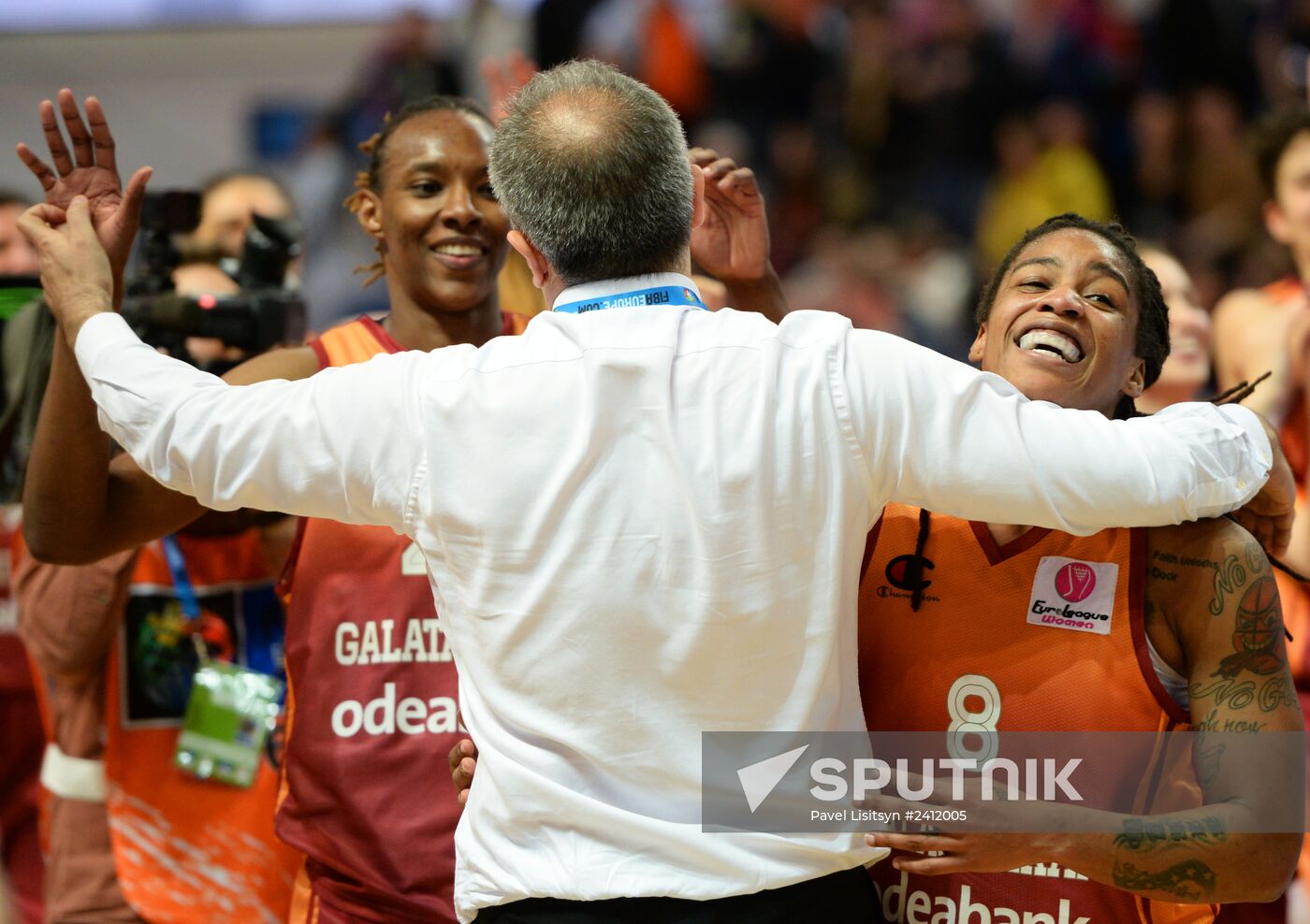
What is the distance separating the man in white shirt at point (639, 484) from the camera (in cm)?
209

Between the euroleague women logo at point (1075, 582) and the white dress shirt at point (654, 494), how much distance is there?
35cm

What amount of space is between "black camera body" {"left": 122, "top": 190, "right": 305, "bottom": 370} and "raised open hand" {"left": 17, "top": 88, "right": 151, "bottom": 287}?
24.1 inches

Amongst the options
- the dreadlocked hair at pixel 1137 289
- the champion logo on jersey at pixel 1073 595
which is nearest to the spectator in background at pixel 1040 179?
the dreadlocked hair at pixel 1137 289

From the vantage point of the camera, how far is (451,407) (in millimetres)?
2150

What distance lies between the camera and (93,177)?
2.81m

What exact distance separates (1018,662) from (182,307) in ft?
6.78

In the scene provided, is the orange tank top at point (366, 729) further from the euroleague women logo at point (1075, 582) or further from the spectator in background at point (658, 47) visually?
the spectator in background at point (658, 47)

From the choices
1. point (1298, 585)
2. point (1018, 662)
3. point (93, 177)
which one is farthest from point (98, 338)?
point (1298, 585)

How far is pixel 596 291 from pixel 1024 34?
8400mm

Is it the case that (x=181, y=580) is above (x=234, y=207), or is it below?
below

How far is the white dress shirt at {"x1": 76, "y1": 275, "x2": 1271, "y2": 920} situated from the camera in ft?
6.86

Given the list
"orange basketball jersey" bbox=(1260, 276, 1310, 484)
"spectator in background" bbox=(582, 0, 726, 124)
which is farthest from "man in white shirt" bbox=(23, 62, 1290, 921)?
"spectator in background" bbox=(582, 0, 726, 124)

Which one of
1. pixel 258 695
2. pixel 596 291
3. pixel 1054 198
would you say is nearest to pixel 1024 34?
pixel 1054 198

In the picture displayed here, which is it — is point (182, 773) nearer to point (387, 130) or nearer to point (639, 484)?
point (387, 130)
